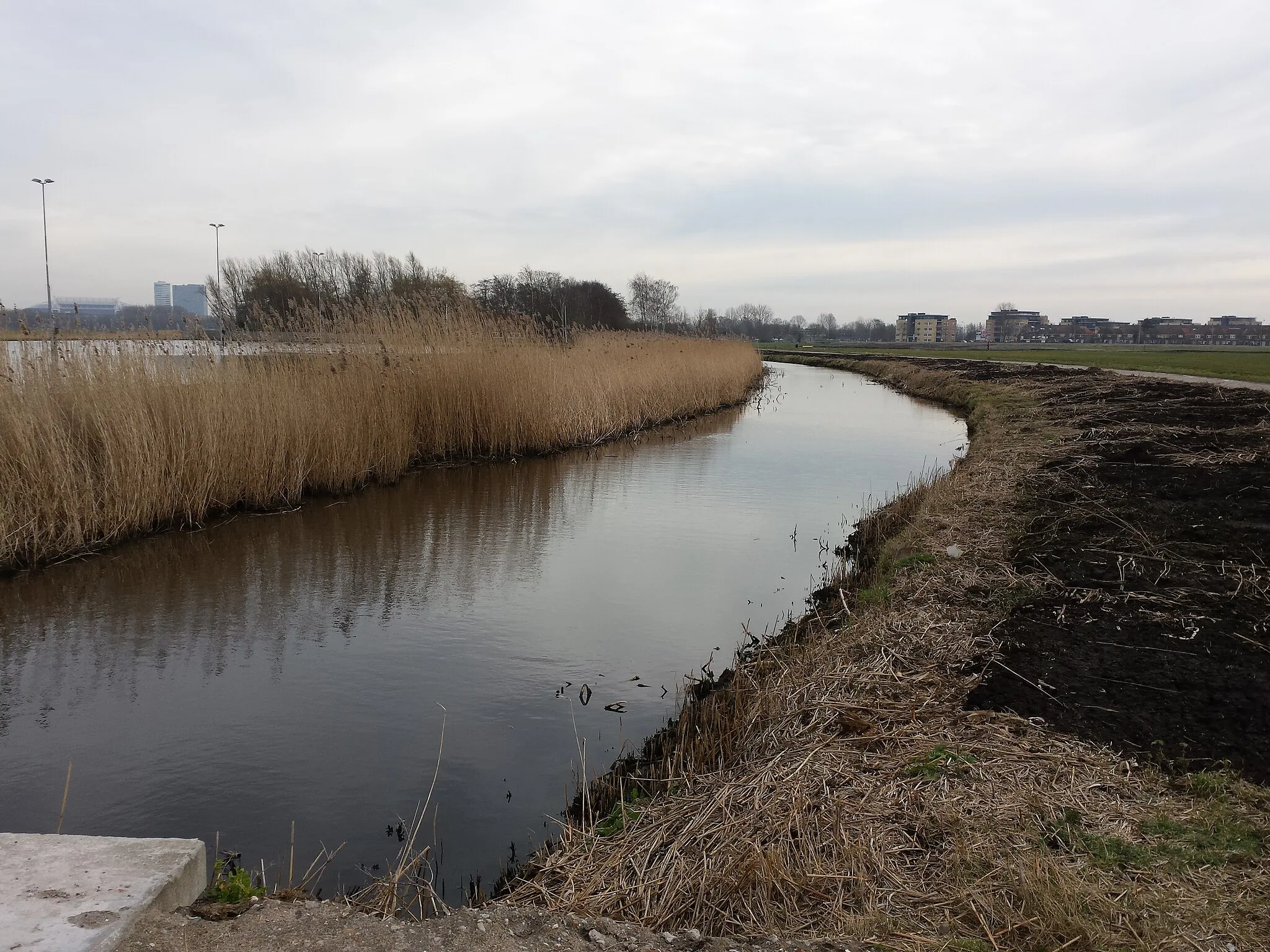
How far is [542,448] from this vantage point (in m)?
12.5

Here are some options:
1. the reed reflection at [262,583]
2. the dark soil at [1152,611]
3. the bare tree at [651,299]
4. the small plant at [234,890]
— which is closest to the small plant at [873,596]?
the dark soil at [1152,611]

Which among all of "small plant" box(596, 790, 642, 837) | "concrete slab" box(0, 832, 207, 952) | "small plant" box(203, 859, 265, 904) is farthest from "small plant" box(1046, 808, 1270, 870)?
"concrete slab" box(0, 832, 207, 952)

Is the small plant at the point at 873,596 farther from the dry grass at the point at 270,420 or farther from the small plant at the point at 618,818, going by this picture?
the dry grass at the point at 270,420

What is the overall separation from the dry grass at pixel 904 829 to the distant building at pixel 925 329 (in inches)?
5162

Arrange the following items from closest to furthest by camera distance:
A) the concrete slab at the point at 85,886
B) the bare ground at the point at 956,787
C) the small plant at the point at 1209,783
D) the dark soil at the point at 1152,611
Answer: the concrete slab at the point at 85,886 → the bare ground at the point at 956,787 → the small plant at the point at 1209,783 → the dark soil at the point at 1152,611

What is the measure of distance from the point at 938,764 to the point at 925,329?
13895 cm

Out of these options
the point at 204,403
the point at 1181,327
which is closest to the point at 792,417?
the point at 204,403

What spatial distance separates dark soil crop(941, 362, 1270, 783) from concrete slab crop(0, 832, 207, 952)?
309 cm

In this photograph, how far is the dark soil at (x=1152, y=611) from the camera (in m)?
3.25

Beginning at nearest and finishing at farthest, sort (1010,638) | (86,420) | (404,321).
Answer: (1010,638)
(86,420)
(404,321)

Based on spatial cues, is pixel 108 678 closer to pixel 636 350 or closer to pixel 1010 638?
pixel 1010 638

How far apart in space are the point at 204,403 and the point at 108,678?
402 centimetres

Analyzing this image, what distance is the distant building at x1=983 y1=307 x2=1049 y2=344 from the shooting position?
12306 cm

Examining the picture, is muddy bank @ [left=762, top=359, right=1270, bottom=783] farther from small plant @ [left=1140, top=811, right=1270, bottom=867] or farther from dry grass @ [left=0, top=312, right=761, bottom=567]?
dry grass @ [left=0, top=312, right=761, bottom=567]
